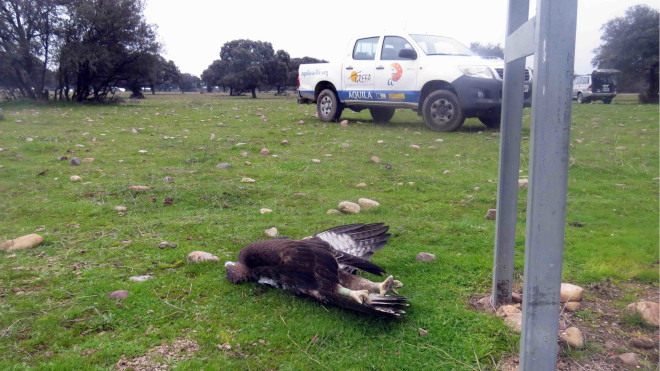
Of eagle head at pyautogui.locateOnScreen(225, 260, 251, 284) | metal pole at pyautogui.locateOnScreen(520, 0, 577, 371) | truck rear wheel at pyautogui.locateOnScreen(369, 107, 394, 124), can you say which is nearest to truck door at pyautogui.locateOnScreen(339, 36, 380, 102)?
truck rear wheel at pyautogui.locateOnScreen(369, 107, 394, 124)

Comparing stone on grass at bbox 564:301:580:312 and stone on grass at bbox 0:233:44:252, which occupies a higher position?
stone on grass at bbox 0:233:44:252

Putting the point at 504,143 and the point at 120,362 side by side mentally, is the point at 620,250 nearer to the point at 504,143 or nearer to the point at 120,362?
the point at 504,143

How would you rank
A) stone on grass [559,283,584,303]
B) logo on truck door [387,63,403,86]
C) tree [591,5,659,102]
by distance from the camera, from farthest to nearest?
logo on truck door [387,63,403,86]
stone on grass [559,283,584,303]
tree [591,5,659,102]

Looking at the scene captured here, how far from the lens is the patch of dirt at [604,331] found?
2022mm

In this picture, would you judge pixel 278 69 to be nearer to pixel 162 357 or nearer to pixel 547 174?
pixel 162 357

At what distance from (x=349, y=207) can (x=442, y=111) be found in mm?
5447

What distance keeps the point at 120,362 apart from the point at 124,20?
19.0m

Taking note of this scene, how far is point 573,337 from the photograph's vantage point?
215cm

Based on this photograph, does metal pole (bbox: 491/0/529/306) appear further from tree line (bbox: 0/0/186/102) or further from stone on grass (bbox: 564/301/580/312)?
tree line (bbox: 0/0/186/102)

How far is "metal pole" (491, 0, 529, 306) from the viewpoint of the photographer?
2320 mm

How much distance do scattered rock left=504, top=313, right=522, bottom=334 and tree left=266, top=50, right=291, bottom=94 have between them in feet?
153

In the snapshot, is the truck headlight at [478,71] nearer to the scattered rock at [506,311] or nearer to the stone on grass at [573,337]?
the scattered rock at [506,311]

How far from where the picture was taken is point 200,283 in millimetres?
2877

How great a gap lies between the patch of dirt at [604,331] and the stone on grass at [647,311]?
35 mm
